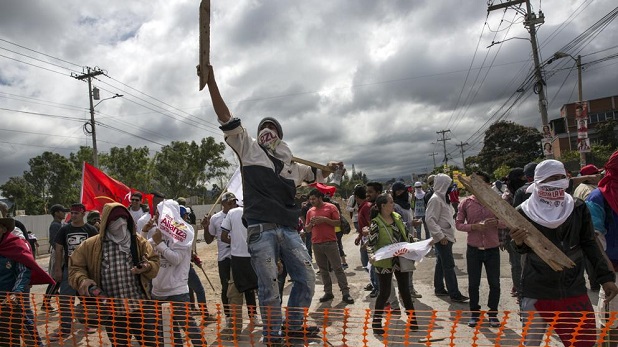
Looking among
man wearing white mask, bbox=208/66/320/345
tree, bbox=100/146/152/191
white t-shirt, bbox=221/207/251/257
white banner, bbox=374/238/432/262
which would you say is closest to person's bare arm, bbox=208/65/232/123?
man wearing white mask, bbox=208/66/320/345

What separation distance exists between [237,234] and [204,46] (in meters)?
2.99

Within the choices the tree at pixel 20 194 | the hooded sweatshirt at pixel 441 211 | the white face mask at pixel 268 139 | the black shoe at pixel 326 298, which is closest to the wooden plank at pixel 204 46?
the white face mask at pixel 268 139

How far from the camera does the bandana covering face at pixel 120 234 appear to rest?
3619 mm

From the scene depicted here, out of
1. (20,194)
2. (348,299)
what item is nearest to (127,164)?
(20,194)

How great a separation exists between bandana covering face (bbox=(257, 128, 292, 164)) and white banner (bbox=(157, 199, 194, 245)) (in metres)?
1.64

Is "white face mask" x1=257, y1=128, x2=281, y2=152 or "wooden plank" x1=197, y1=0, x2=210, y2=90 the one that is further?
"white face mask" x1=257, y1=128, x2=281, y2=152

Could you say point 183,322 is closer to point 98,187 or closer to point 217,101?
point 217,101

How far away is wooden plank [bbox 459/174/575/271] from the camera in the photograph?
2771 mm

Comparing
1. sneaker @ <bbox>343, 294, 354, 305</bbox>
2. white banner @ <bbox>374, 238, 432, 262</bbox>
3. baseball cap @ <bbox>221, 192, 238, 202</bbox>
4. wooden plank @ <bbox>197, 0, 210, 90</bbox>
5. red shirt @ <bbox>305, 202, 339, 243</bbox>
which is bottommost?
sneaker @ <bbox>343, 294, 354, 305</bbox>

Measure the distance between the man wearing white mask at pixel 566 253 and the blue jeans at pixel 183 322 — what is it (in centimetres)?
257

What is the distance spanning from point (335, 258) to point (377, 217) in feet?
A: 6.40

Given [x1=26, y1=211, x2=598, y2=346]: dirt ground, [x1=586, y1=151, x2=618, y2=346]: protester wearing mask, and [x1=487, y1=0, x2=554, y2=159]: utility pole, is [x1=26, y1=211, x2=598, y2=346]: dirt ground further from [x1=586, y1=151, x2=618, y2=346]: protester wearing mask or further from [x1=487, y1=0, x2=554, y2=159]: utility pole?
[x1=487, y1=0, x2=554, y2=159]: utility pole

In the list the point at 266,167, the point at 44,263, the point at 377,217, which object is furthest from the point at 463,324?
the point at 44,263

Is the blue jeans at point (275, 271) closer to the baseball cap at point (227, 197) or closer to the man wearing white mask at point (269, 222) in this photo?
the man wearing white mask at point (269, 222)
